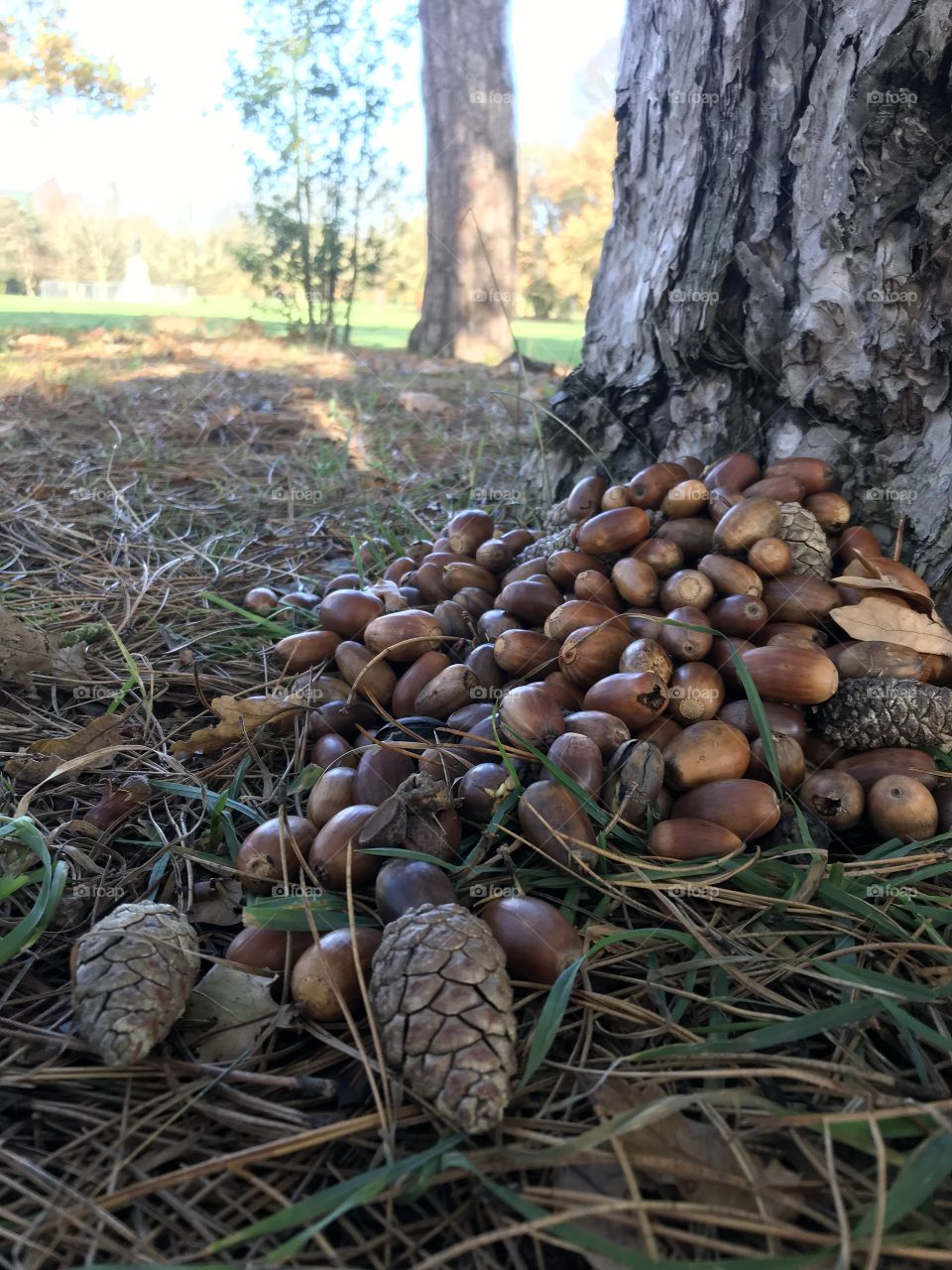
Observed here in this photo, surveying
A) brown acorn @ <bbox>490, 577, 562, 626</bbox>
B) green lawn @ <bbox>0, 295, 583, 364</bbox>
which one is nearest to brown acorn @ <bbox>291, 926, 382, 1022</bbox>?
brown acorn @ <bbox>490, 577, 562, 626</bbox>

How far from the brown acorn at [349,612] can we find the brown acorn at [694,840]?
1190mm

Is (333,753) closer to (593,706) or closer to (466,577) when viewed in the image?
(593,706)

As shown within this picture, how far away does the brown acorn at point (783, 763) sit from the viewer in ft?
6.77

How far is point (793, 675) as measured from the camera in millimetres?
2135

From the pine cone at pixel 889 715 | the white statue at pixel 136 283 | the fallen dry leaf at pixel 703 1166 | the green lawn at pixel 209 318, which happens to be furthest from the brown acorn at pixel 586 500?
the white statue at pixel 136 283

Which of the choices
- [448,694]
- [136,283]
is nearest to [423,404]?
[448,694]

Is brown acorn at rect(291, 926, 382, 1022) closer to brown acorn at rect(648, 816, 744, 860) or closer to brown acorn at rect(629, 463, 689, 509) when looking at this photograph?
brown acorn at rect(648, 816, 744, 860)

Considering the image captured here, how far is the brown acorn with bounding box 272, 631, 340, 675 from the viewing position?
2666 mm

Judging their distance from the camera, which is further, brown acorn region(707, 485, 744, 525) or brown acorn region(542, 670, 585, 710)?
brown acorn region(707, 485, 744, 525)

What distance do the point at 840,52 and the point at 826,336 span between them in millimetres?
835

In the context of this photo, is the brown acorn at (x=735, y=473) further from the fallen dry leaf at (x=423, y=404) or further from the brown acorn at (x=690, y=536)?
the fallen dry leaf at (x=423, y=404)

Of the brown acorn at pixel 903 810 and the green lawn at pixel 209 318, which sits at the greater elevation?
the green lawn at pixel 209 318

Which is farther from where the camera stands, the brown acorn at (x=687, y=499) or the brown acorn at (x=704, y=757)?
the brown acorn at (x=687, y=499)

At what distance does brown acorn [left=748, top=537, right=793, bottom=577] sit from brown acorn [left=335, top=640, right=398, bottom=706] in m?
1.09
